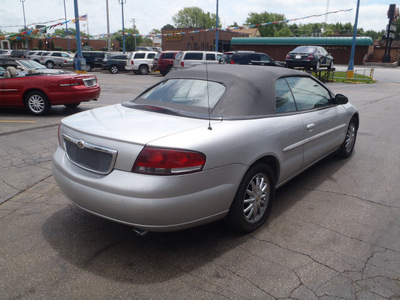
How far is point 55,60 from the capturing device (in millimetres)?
32844

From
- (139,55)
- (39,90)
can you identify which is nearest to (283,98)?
(39,90)

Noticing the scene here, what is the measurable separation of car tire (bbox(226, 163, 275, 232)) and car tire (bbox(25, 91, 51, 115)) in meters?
7.23

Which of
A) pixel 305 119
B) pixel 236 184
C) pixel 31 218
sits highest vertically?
pixel 305 119

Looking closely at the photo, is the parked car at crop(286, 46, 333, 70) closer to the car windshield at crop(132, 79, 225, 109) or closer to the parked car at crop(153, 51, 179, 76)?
the parked car at crop(153, 51, 179, 76)

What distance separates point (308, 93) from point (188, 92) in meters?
1.72

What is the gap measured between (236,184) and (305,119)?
1.54 meters

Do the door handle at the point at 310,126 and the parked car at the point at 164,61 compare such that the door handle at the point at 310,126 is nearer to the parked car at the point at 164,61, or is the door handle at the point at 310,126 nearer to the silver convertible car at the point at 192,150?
the silver convertible car at the point at 192,150

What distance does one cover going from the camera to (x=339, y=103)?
4.88m

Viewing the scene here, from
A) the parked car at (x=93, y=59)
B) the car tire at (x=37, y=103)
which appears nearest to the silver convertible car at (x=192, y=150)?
the car tire at (x=37, y=103)

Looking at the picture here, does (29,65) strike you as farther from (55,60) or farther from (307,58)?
(55,60)

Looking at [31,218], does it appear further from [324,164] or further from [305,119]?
[324,164]

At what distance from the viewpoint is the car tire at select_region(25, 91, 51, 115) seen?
868cm

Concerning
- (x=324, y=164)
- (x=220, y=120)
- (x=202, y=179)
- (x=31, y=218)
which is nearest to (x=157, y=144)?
(x=202, y=179)

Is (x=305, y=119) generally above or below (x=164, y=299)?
above
